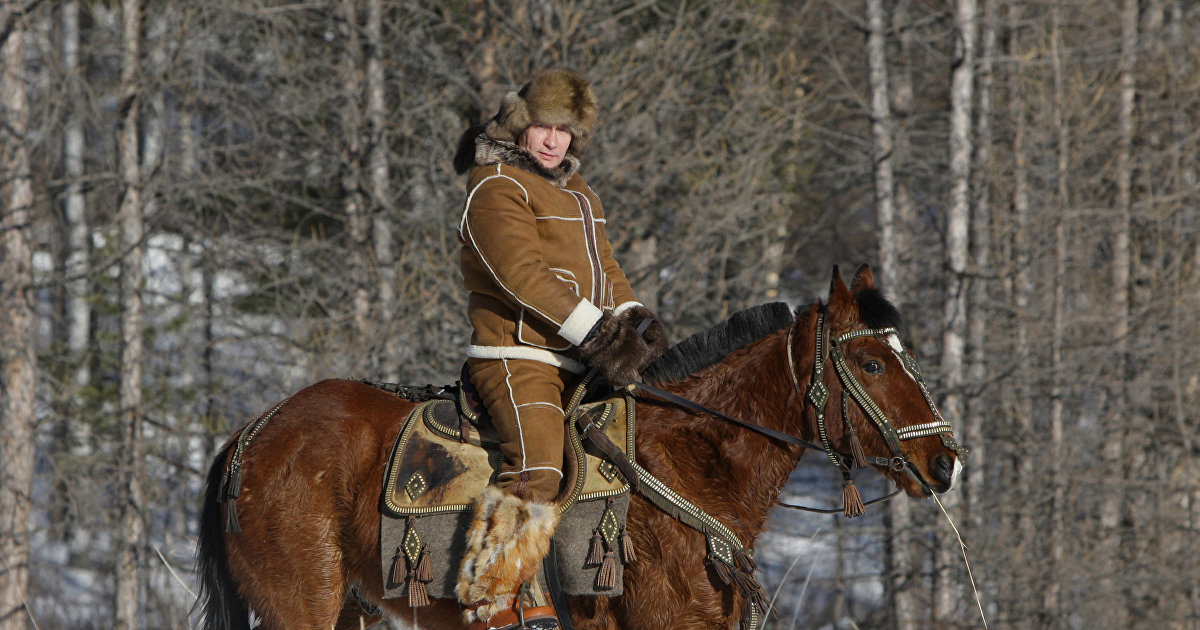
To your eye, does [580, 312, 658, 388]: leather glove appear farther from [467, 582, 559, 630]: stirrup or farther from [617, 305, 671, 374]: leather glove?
[467, 582, 559, 630]: stirrup

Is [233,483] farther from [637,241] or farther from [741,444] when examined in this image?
[637,241]

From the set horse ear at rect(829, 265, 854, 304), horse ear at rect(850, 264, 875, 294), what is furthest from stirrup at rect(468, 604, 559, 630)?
horse ear at rect(850, 264, 875, 294)

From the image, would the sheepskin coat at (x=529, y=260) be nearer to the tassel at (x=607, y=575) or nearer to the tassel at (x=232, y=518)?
the tassel at (x=607, y=575)

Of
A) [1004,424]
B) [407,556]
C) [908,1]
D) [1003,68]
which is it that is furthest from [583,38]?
[407,556]

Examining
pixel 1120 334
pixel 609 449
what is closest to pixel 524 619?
pixel 609 449

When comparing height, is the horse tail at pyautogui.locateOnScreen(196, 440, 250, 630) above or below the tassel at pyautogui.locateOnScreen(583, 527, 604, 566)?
below

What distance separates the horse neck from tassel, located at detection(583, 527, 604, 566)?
0.32 meters

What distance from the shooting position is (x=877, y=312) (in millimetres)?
3648

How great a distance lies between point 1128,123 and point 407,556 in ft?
43.4

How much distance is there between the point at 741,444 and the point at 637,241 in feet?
26.5

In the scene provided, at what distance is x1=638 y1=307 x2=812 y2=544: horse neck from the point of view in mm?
3709

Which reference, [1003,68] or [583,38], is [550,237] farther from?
[1003,68]

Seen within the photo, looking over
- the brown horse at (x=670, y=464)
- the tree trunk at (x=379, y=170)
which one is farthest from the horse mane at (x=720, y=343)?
the tree trunk at (x=379, y=170)

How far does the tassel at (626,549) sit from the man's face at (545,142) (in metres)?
1.45
